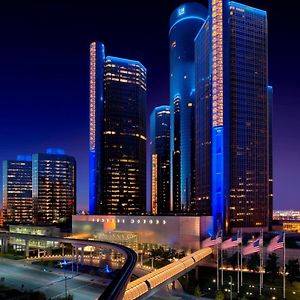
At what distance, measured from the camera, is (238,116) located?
467 feet

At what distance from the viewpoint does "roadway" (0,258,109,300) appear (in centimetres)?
8074

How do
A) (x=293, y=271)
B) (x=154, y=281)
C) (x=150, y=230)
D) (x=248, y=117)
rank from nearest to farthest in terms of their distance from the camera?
(x=154, y=281) < (x=293, y=271) < (x=150, y=230) < (x=248, y=117)

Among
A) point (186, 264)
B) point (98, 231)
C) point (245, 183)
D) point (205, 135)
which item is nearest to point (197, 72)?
point (205, 135)

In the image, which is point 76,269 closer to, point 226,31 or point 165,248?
point 165,248

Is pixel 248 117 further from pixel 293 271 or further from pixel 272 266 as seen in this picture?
pixel 293 271

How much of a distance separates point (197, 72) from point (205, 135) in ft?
113

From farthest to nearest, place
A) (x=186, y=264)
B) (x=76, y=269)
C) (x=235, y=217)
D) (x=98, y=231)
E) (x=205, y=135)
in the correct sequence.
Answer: (x=205, y=135)
(x=98, y=231)
(x=235, y=217)
(x=76, y=269)
(x=186, y=264)

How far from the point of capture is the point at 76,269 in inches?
4274

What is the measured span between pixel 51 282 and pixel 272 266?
4933 centimetres

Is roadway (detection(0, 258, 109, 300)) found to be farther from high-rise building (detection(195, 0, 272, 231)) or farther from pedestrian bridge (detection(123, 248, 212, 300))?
high-rise building (detection(195, 0, 272, 231))

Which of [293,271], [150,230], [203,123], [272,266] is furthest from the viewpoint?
[203,123]

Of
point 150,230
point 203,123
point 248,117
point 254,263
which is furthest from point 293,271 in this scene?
point 203,123

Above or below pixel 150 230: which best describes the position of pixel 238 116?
above

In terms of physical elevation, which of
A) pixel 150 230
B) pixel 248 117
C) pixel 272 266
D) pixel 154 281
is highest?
pixel 248 117
